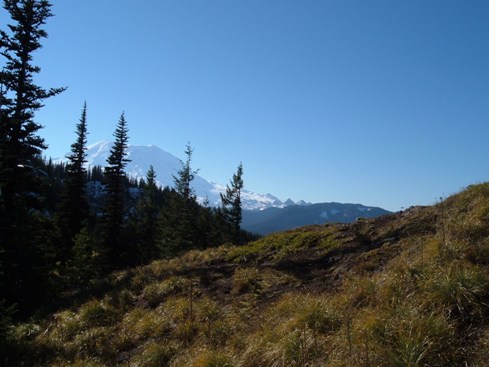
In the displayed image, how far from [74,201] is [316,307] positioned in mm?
29568

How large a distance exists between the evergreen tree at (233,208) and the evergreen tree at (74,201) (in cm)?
2087

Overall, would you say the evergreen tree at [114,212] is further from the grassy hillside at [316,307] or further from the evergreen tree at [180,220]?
the grassy hillside at [316,307]

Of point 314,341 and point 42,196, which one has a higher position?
point 42,196

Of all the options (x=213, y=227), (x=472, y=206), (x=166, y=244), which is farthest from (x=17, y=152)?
(x=213, y=227)

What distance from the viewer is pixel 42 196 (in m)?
19.5

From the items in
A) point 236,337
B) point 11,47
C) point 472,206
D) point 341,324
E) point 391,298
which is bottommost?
point 236,337

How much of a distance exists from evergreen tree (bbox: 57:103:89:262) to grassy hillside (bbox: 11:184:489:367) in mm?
17480

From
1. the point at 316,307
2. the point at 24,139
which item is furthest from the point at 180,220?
the point at 316,307

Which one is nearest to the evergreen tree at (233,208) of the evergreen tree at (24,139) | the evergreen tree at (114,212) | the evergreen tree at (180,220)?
the evergreen tree at (180,220)

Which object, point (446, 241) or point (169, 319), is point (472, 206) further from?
point (169, 319)

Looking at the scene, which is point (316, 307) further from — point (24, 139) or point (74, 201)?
point (74, 201)

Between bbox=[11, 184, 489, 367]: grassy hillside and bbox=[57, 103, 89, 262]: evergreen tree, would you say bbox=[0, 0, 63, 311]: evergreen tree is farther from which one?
bbox=[57, 103, 89, 262]: evergreen tree

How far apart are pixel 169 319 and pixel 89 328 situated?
2.70m

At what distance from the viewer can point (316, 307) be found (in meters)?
6.81
